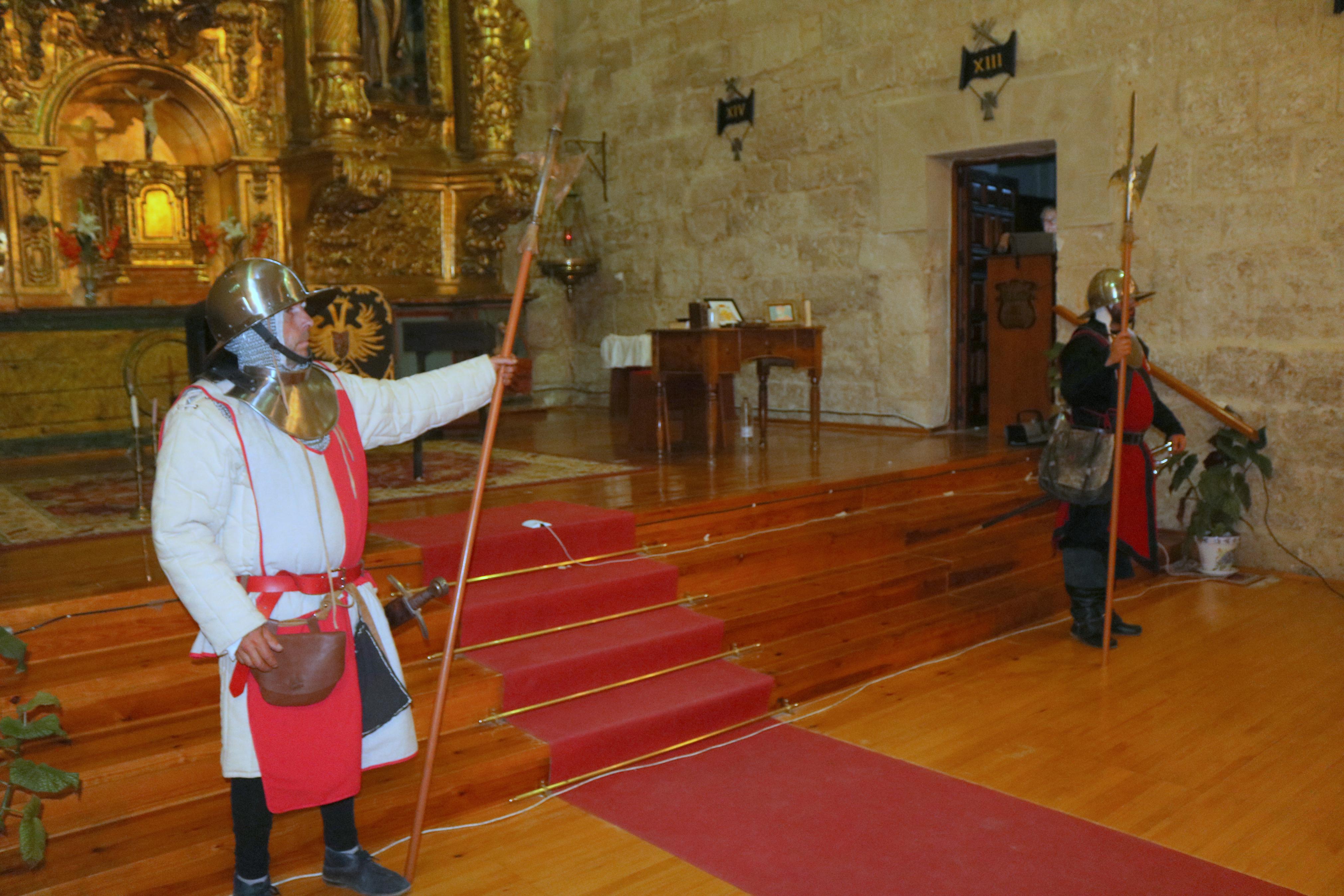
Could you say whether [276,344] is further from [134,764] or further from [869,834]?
[869,834]

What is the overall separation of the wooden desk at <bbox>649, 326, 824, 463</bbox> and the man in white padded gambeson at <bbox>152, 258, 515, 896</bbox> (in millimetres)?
4262

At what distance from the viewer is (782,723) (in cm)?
440

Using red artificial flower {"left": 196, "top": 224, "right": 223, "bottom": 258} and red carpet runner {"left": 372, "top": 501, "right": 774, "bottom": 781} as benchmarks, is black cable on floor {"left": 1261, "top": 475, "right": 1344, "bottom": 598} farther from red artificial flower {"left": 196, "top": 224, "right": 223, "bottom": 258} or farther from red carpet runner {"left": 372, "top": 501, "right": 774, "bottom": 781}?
red artificial flower {"left": 196, "top": 224, "right": 223, "bottom": 258}

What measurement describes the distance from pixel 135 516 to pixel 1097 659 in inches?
179

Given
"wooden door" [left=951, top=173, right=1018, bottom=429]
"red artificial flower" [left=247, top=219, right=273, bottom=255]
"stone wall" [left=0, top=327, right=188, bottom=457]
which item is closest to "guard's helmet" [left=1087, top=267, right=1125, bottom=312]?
"wooden door" [left=951, top=173, right=1018, bottom=429]

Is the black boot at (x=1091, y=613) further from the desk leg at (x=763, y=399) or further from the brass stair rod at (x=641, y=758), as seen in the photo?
the desk leg at (x=763, y=399)

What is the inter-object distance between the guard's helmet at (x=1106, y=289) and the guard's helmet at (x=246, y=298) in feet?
12.7

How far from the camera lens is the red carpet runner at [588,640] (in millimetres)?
3996

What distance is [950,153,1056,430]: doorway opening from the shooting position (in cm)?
854

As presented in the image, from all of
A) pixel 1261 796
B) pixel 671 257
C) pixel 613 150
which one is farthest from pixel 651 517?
pixel 613 150

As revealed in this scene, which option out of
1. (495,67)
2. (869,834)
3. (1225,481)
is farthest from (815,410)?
(495,67)

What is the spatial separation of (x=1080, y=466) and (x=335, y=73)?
6.61 meters

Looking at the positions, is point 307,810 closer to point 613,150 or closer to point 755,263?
point 755,263

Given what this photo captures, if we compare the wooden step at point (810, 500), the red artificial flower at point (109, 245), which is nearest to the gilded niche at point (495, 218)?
the red artificial flower at point (109, 245)
